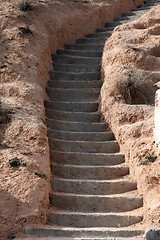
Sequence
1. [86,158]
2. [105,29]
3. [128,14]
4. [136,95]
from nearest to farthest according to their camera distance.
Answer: [86,158] → [136,95] → [105,29] → [128,14]

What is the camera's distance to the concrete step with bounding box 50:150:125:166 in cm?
807

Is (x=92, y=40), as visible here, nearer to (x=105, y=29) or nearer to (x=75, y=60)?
(x=105, y=29)

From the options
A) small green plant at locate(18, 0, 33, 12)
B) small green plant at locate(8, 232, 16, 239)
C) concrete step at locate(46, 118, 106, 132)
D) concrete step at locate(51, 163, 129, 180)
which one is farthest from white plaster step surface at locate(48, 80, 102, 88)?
small green plant at locate(8, 232, 16, 239)

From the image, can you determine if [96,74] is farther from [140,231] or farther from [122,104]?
[140,231]

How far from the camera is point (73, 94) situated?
9.74 m

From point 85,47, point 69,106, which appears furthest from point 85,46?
point 69,106

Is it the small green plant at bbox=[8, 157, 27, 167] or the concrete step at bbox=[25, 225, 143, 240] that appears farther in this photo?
the small green plant at bbox=[8, 157, 27, 167]

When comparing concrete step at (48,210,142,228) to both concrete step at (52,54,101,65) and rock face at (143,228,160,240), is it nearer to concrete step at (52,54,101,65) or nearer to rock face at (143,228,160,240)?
rock face at (143,228,160,240)

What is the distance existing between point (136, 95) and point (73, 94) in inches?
64.2

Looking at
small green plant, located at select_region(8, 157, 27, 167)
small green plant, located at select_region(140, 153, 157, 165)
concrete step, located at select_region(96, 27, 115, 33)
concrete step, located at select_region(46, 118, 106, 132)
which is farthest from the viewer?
concrete step, located at select_region(96, 27, 115, 33)

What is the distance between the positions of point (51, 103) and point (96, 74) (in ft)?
5.16

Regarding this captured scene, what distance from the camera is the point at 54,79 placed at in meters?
10.4

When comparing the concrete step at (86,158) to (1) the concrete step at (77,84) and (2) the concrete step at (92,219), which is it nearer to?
(2) the concrete step at (92,219)

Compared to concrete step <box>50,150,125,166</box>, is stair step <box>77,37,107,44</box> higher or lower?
higher
